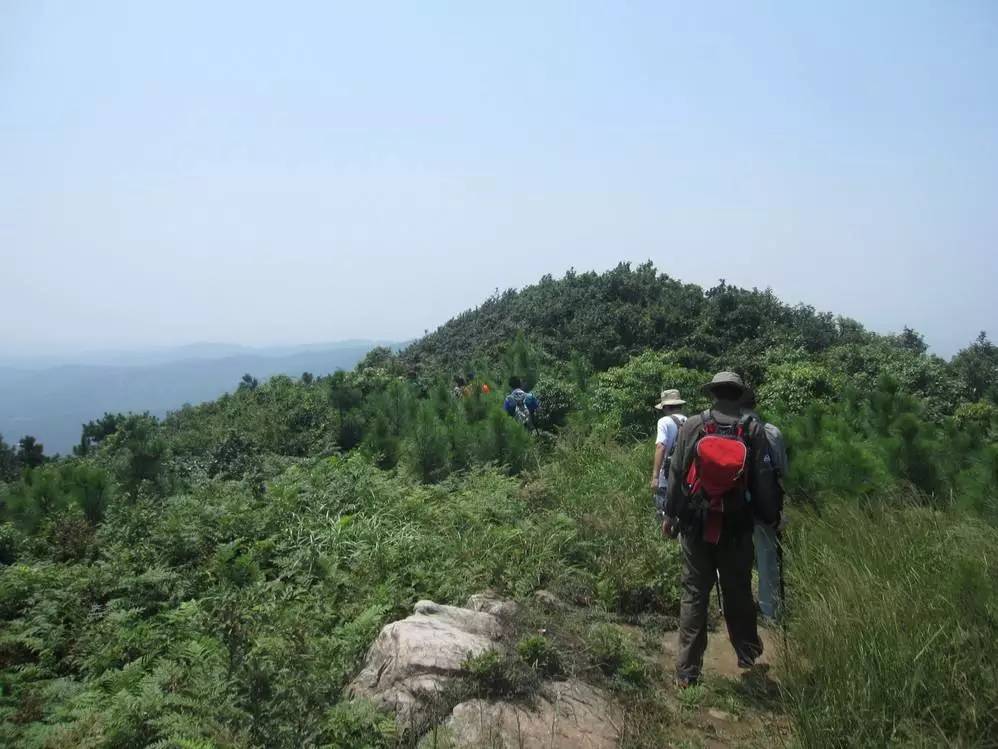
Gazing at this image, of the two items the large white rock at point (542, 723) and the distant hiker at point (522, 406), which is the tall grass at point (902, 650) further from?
the distant hiker at point (522, 406)

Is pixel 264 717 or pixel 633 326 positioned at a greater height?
pixel 633 326

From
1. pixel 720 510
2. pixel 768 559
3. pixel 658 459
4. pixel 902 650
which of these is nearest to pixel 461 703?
pixel 720 510

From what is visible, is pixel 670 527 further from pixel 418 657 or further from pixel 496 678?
pixel 418 657

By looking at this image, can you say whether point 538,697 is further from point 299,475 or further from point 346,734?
point 299,475

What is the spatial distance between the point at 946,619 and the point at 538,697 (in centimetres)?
189

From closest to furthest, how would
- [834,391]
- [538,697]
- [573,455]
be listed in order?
[538,697] → [573,455] → [834,391]

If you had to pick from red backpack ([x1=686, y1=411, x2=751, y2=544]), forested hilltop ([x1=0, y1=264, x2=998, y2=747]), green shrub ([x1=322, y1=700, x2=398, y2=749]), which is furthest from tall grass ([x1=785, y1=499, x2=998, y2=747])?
green shrub ([x1=322, y1=700, x2=398, y2=749])

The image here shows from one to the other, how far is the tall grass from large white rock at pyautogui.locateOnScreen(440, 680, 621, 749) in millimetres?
879

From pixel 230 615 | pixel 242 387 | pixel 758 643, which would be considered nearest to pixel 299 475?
pixel 230 615

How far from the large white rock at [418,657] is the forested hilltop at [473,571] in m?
0.13

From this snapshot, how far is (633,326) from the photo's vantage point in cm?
1817

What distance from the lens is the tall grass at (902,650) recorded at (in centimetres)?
249

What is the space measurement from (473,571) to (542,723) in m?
1.77

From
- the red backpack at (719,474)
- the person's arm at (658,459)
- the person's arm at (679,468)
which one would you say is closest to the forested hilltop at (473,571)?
the person's arm at (658,459)
